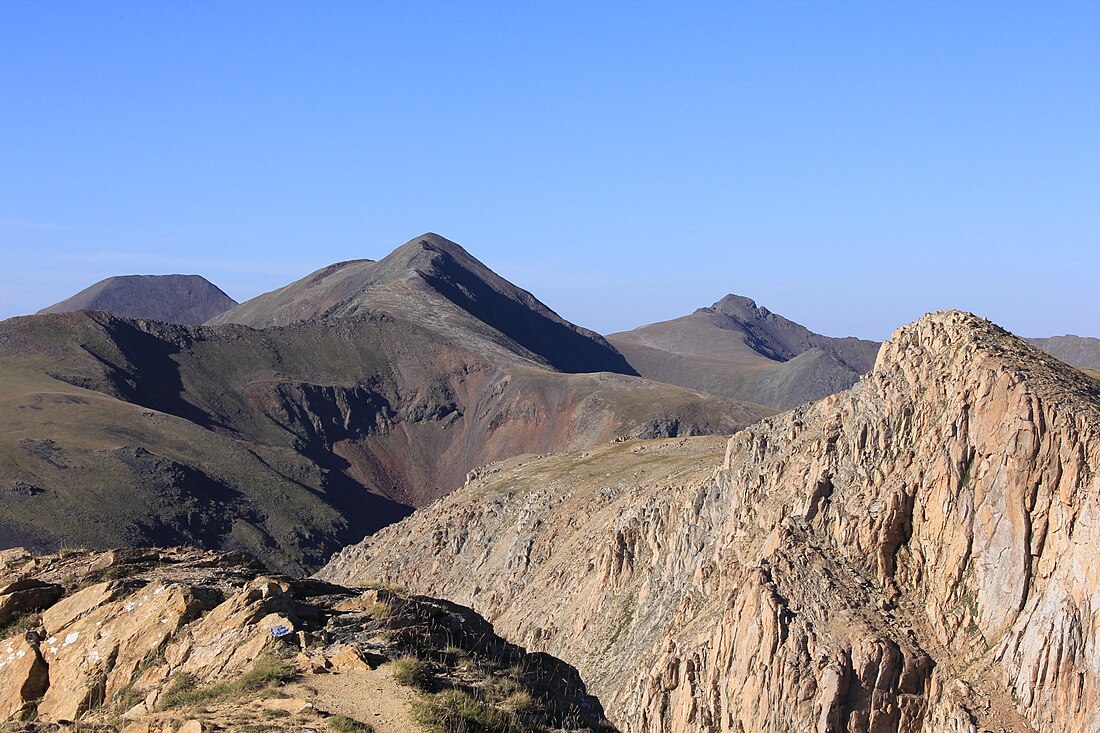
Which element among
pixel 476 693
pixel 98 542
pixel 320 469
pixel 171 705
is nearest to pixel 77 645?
pixel 171 705

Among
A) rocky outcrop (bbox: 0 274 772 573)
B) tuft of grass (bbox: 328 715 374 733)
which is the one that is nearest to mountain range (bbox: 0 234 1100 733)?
tuft of grass (bbox: 328 715 374 733)

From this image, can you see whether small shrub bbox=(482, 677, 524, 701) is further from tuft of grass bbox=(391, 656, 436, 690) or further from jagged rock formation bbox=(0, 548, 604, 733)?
tuft of grass bbox=(391, 656, 436, 690)

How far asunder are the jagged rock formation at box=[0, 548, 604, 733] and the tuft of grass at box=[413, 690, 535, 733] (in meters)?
0.04

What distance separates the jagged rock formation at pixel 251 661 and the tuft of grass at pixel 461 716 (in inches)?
1.7

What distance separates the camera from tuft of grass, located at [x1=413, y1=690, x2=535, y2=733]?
50.9ft

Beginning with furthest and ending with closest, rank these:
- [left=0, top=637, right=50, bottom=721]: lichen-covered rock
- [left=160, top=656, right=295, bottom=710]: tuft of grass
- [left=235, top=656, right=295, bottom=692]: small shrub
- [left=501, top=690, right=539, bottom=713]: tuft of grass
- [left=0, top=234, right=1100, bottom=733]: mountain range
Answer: [left=0, top=637, right=50, bottom=721]: lichen-covered rock → [left=0, top=234, right=1100, bottom=733]: mountain range → [left=501, top=690, right=539, bottom=713]: tuft of grass → [left=235, top=656, right=295, bottom=692]: small shrub → [left=160, top=656, right=295, bottom=710]: tuft of grass

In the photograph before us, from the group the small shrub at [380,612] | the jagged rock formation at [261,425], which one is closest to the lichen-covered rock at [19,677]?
the small shrub at [380,612]

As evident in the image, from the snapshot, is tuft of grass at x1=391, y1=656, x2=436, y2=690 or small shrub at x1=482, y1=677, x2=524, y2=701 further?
small shrub at x1=482, y1=677, x2=524, y2=701

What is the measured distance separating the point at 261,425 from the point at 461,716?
528ft

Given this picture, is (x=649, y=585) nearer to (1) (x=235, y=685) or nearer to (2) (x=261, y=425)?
(1) (x=235, y=685)

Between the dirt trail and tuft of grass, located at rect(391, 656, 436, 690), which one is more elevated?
tuft of grass, located at rect(391, 656, 436, 690)

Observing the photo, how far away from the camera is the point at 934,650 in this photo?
Result: 41938mm

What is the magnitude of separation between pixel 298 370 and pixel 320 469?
132 feet

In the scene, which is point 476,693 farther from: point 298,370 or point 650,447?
point 298,370
